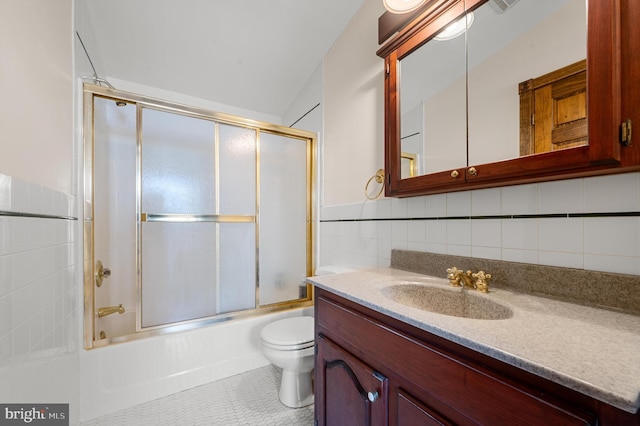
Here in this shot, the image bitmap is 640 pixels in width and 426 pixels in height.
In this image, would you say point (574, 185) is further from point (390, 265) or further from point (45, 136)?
point (45, 136)

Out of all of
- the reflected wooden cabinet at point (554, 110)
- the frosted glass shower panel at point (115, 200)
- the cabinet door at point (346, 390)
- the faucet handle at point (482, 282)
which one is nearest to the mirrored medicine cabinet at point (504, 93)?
the reflected wooden cabinet at point (554, 110)

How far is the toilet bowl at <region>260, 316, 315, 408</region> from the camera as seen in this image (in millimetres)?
1406

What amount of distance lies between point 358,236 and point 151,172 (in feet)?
4.75

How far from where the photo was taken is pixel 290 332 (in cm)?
153

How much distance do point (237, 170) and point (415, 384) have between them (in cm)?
175

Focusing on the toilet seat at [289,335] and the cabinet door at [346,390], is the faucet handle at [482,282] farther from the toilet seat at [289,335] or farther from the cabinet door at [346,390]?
the toilet seat at [289,335]

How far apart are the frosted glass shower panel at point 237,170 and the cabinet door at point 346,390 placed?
122 centimetres

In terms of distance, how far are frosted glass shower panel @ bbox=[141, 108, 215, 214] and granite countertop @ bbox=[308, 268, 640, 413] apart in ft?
4.72

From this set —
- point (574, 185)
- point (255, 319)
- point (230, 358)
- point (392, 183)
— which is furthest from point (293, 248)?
point (574, 185)

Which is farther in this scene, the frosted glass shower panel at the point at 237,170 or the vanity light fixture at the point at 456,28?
the frosted glass shower panel at the point at 237,170

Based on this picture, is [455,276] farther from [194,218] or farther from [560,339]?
[194,218]

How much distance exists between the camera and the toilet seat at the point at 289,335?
1.41m

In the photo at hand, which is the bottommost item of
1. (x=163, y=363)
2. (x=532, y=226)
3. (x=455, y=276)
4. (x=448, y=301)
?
(x=163, y=363)

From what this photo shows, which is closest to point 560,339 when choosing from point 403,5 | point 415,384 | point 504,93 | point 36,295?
point 415,384
